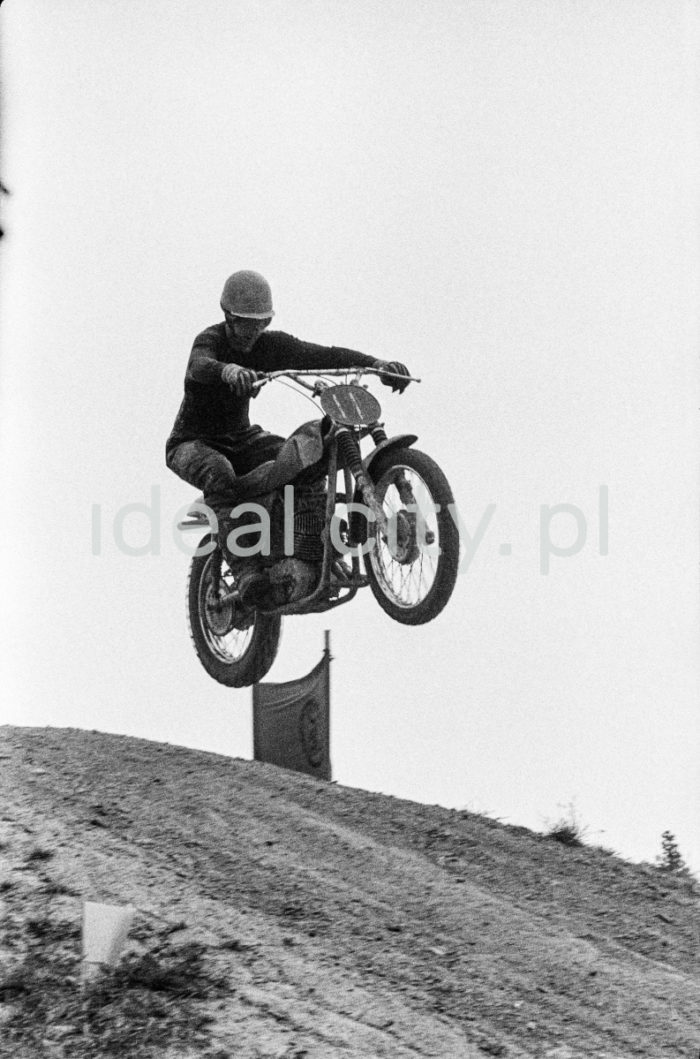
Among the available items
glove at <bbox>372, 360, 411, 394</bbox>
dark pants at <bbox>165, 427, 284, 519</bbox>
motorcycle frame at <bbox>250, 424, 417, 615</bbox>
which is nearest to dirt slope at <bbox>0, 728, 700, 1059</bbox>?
motorcycle frame at <bbox>250, 424, 417, 615</bbox>

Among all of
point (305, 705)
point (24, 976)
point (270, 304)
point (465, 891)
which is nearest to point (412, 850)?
point (465, 891)

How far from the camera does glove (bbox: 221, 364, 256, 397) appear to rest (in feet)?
25.7

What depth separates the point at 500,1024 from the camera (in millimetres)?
5223

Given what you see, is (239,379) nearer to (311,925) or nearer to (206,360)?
(206,360)

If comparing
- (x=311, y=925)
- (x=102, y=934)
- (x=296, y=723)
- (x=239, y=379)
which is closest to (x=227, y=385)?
(x=239, y=379)

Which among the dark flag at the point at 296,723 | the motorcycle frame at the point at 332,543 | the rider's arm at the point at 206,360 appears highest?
the rider's arm at the point at 206,360

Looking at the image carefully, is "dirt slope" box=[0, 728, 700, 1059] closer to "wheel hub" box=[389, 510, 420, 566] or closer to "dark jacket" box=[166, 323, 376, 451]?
"wheel hub" box=[389, 510, 420, 566]

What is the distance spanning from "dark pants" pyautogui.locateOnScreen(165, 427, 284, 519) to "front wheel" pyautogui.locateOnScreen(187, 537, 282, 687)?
0.44m

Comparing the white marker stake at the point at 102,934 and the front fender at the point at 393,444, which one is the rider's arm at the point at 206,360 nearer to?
the front fender at the point at 393,444

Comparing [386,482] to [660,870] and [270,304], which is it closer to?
[270,304]

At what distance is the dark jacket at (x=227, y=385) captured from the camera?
27.8ft

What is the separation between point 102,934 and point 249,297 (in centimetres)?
414

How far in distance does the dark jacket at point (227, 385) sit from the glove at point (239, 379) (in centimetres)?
50

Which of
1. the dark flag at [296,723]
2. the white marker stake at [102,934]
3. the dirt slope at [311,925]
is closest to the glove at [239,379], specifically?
the dark flag at [296,723]
